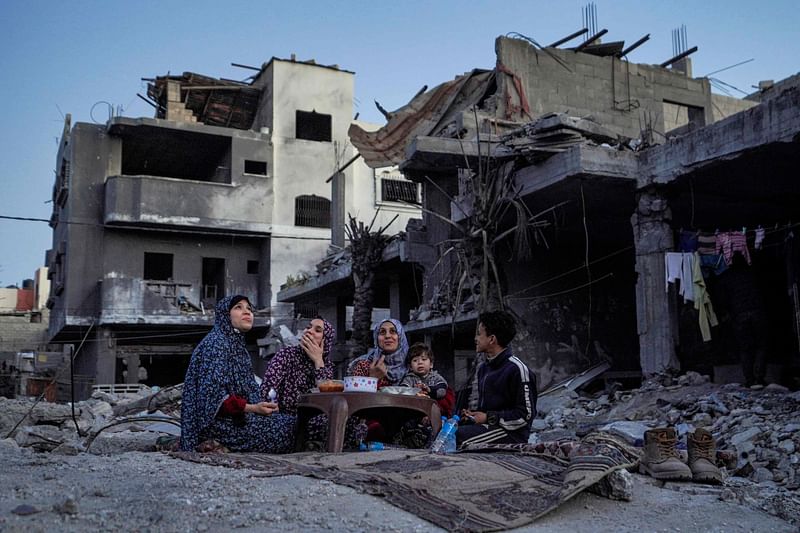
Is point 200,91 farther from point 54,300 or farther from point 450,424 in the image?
point 450,424

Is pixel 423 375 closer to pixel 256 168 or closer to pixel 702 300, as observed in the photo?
pixel 702 300

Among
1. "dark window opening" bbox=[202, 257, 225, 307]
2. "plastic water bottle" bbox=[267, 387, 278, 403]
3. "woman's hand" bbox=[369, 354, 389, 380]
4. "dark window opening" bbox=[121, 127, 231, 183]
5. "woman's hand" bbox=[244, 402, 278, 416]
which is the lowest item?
"woman's hand" bbox=[244, 402, 278, 416]

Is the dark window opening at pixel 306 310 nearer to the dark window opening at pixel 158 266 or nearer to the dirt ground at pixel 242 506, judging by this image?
the dark window opening at pixel 158 266

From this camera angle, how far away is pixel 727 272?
34.7ft

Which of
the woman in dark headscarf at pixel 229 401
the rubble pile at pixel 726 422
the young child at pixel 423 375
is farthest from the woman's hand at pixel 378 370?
the rubble pile at pixel 726 422

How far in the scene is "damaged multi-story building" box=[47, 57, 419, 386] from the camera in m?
28.3

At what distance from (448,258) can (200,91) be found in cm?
1800

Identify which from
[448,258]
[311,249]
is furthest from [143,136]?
[448,258]

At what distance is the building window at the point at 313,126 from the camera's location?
31734 mm

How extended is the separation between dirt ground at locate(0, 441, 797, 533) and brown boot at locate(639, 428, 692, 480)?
0.13 meters

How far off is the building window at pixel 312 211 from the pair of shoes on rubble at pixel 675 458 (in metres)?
26.5

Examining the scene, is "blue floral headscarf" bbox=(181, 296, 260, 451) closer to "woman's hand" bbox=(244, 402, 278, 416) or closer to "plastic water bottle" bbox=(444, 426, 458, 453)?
"woman's hand" bbox=(244, 402, 278, 416)

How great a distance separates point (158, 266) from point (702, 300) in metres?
24.8

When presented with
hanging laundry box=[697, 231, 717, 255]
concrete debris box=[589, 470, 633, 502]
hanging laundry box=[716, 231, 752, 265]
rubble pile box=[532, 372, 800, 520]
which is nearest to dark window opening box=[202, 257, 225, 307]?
rubble pile box=[532, 372, 800, 520]
